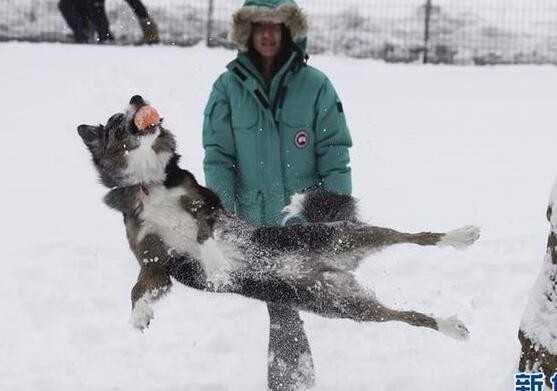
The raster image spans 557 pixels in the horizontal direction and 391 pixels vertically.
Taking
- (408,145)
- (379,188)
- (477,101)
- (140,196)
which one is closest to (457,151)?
(408,145)

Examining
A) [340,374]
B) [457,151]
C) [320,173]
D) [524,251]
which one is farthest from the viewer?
[457,151]

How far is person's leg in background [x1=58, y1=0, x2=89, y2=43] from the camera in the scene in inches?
592

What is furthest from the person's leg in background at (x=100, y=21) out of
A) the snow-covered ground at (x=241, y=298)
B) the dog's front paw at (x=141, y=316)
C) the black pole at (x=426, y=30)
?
A: the dog's front paw at (x=141, y=316)

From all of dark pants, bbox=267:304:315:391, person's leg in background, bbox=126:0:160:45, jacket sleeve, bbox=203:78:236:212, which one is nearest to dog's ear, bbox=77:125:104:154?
jacket sleeve, bbox=203:78:236:212

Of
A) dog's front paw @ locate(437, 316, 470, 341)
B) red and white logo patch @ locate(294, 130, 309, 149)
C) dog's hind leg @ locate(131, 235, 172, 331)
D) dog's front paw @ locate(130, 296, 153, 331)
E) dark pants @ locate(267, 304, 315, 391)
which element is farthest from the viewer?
dark pants @ locate(267, 304, 315, 391)

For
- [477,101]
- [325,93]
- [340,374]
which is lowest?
[340,374]

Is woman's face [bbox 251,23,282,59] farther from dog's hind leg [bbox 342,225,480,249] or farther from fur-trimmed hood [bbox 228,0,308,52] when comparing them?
dog's hind leg [bbox 342,225,480,249]

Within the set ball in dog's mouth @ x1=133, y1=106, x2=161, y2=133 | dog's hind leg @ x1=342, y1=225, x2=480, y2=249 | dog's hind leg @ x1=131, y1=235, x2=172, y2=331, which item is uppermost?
ball in dog's mouth @ x1=133, y1=106, x2=161, y2=133

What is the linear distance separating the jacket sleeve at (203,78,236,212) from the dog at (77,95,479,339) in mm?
218

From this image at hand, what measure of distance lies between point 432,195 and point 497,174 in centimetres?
95

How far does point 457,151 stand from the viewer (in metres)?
10.9

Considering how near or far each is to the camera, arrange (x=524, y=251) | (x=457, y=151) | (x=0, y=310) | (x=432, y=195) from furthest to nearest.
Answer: (x=457, y=151) < (x=432, y=195) < (x=524, y=251) < (x=0, y=310)

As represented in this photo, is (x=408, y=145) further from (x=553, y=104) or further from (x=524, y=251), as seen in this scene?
(x=524, y=251)

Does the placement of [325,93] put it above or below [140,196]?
above
